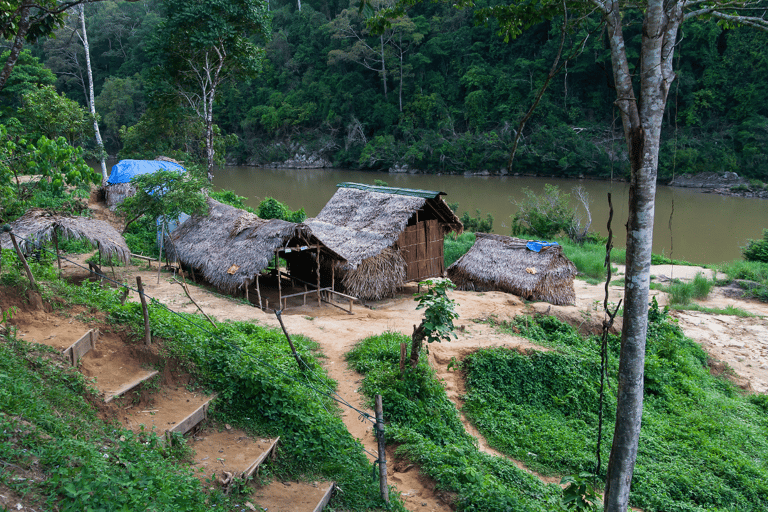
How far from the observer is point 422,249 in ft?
43.9

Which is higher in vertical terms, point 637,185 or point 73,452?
point 637,185

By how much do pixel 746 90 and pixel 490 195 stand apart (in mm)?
16491

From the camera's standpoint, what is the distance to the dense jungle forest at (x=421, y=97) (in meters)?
29.3

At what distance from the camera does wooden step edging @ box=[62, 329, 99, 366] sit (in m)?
4.59

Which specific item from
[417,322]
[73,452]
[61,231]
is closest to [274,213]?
[61,231]

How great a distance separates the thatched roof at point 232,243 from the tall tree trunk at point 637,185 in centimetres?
771

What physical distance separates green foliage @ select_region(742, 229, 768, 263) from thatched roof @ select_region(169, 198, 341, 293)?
632 inches

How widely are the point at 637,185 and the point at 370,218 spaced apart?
977cm

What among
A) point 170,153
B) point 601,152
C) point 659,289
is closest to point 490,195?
point 601,152

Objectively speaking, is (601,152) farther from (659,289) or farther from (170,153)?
(170,153)

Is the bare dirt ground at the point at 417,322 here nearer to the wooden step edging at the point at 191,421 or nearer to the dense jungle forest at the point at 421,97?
the wooden step edging at the point at 191,421

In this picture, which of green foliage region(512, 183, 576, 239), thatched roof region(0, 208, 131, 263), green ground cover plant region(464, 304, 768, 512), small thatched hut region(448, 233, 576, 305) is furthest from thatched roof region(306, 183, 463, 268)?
green foliage region(512, 183, 576, 239)

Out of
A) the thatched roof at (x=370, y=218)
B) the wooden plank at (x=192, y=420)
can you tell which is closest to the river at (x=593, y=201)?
the thatched roof at (x=370, y=218)

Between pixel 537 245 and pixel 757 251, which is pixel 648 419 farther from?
pixel 757 251
